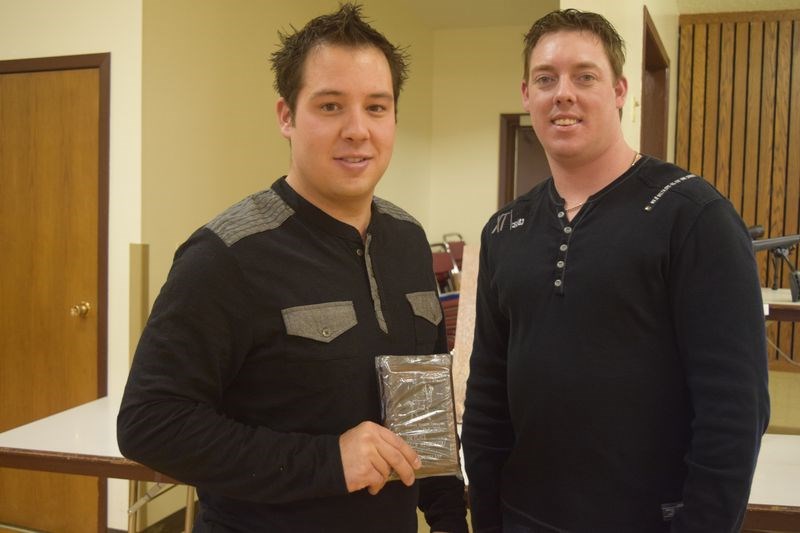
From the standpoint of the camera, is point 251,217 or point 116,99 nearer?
point 251,217

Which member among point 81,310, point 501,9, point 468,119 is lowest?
point 81,310

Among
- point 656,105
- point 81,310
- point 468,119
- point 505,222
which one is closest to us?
point 505,222

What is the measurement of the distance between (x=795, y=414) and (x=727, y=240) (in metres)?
4.88

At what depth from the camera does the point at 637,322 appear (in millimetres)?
1281

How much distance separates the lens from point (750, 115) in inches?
275

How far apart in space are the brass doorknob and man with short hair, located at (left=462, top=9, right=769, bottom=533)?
2.71 meters

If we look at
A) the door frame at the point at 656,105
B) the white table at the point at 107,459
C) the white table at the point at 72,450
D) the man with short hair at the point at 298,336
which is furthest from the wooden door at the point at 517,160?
the man with short hair at the point at 298,336

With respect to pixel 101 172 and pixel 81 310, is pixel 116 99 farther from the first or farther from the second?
pixel 81 310

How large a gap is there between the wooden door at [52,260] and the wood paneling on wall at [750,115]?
5.52 m

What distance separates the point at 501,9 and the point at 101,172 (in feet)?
16.2

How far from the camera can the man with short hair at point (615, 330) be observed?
47.1 inches

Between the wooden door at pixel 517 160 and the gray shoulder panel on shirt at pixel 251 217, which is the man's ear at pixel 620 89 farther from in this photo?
the wooden door at pixel 517 160

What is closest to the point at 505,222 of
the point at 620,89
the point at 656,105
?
the point at 620,89

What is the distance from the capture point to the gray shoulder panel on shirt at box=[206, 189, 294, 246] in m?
1.16
